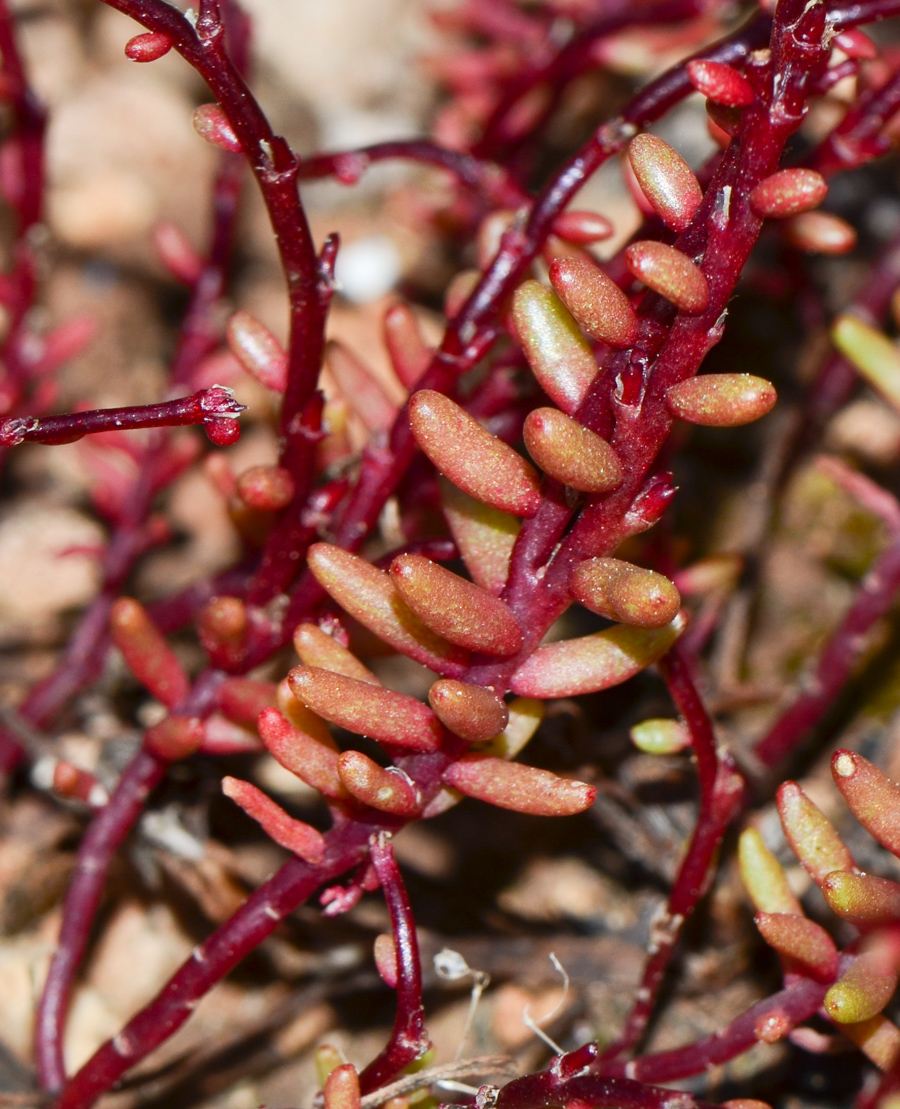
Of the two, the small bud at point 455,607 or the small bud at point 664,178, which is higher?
the small bud at point 664,178

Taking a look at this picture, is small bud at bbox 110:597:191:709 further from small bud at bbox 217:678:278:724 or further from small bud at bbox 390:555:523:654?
small bud at bbox 390:555:523:654

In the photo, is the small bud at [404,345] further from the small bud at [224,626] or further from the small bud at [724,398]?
the small bud at [724,398]

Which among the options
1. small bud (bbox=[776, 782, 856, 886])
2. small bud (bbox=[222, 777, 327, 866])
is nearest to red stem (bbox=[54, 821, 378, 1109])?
small bud (bbox=[222, 777, 327, 866])

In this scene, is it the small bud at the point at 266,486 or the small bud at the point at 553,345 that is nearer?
the small bud at the point at 553,345

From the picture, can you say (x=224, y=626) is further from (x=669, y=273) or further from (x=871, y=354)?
(x=871, y=354)

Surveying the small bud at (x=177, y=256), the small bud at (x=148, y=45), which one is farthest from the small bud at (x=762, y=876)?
the small bud at (x=177, y=256)

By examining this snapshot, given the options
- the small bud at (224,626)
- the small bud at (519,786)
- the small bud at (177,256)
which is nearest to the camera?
the small bud at (519,786)
